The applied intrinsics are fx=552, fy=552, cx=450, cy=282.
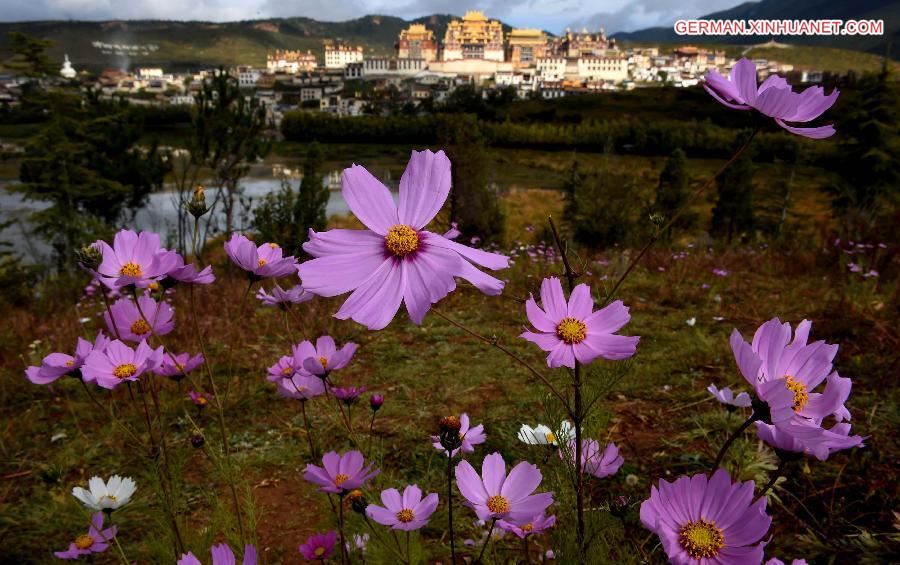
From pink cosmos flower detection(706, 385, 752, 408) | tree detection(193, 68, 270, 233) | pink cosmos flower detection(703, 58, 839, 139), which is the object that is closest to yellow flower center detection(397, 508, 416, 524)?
pink cosmos flower detection(706, 385, 752, 408)

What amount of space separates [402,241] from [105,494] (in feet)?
3.04

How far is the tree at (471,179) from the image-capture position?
9539 mm

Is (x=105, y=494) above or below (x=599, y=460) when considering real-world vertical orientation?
below

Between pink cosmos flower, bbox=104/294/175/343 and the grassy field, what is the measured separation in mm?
148

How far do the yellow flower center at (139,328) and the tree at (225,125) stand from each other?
12.5 m

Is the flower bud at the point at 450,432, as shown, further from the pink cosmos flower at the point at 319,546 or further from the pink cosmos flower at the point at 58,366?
the pink cosmos flower at the point at 58,366

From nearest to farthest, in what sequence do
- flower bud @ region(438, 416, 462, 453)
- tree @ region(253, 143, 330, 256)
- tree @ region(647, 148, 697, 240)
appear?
flower bud @ region(438, 416, 462, 453)
tree @ region(253, 143, 330, 256)
tree @ region(647, 148, 697, 240)

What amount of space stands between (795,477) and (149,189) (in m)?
21.7

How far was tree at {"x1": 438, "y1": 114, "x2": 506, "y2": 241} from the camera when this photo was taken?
9.54 m

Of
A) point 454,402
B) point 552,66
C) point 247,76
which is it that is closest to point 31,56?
point 454,402

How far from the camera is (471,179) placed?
999cm

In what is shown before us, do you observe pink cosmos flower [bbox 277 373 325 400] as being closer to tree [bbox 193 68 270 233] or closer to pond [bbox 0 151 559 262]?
tree [bbox 193 68 270 233]

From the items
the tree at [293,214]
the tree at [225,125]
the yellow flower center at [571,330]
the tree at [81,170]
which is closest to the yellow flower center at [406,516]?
the yellow flower center at [571,330]

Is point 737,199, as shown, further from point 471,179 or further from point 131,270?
point 131,270
